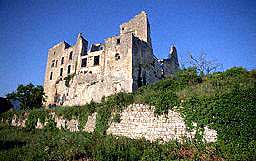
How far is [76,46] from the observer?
40.2 metres

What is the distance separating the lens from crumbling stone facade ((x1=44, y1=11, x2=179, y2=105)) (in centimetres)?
3070

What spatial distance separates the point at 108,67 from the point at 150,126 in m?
17.7

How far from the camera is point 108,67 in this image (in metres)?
32.3

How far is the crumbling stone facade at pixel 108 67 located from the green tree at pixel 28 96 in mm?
2026

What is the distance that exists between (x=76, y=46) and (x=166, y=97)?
28.3 metres

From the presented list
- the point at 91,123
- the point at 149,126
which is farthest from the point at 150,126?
the point at 91,123

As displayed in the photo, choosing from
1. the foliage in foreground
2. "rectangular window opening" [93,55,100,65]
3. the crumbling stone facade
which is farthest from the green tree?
the foliage in foreground

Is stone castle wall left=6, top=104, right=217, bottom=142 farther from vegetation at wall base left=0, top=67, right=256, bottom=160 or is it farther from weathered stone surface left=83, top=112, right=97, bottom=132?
vegetation at wall base left=0, top=67, right=256, bottom=160

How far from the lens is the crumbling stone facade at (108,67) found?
30703mm

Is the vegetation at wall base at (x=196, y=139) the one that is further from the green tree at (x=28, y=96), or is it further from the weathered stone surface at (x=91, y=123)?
the green tree at (x=28, y=96)

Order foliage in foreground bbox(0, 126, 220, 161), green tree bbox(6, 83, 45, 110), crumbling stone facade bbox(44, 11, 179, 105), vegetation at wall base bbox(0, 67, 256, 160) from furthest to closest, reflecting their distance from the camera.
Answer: green tree bbox(6, 83, 45, 110)
crumbling stone facade bbox(44, 11, 179, 105)
foliage in foreground bbox(0, 126, 220, 161)
vegetation at wall base bbox(0, 67, 256, 160)

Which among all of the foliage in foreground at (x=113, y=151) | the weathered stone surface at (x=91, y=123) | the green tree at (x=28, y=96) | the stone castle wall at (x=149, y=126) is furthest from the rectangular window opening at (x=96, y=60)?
the foliage in foreground at (x=113, y=151)

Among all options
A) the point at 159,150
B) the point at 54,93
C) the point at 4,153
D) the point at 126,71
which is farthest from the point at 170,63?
the point at 4,153

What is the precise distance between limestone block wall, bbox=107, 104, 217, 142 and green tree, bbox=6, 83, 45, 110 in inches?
1002
